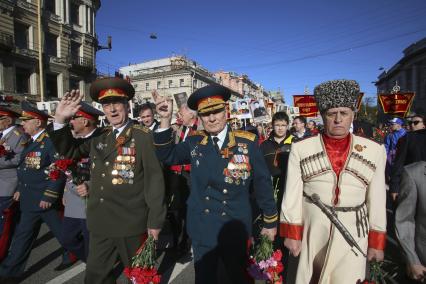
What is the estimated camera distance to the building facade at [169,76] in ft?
202

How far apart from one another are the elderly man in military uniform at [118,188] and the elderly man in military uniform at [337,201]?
1.30m

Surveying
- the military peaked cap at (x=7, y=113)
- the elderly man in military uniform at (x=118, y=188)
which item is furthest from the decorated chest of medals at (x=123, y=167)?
the military peaked cap at (x=7, y=113)

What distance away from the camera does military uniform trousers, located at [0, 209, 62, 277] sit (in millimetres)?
3934

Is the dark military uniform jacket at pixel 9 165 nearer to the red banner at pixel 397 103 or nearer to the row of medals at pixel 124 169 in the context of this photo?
the row of medals at pixel 124 169

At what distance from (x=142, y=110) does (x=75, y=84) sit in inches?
1203

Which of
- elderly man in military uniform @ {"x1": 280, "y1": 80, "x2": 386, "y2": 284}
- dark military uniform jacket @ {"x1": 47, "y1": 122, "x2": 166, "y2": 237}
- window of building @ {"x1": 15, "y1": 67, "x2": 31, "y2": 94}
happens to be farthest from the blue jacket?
window of building @ {"x1": 15, "y1": 67, "x2": 31, "y2": 94}

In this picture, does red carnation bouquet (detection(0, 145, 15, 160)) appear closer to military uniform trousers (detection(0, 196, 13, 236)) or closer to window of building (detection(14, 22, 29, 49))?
military uniform trousers (detection(0, 196, 13, 236))

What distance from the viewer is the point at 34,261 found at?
4.70 meters

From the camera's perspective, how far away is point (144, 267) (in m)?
2.72

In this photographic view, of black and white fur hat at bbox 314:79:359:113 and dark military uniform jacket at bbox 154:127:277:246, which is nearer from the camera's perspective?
black and white fur hat at bbox 314:79:359:113

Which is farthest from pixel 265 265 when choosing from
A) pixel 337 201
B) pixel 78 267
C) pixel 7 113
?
pixel 7 113

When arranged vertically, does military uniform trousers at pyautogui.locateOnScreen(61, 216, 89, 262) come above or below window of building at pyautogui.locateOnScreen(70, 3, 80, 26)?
below

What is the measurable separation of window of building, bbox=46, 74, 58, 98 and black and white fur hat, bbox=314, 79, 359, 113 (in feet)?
102

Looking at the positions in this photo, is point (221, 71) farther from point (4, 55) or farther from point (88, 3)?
point (4, 55)
